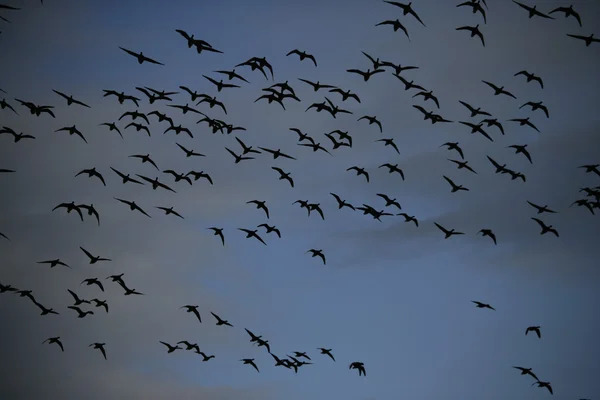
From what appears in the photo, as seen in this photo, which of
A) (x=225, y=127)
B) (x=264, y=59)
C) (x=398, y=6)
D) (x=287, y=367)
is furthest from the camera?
(x=287, y=367)

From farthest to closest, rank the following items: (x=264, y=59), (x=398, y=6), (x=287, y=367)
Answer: (x=287, y=367) < (x=264, y=59) < (x=398, y=6)

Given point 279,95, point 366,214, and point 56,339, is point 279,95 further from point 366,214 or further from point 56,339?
point 56,339

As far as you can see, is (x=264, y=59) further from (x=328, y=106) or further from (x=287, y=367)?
(x=287, y=367)

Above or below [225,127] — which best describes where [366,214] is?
below

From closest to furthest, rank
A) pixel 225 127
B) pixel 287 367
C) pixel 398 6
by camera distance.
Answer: pixel 398 6, pixel 225 127, pixel 287 367

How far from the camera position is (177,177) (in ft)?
226

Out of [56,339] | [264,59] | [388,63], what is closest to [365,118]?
[388,63]

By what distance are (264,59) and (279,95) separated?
186 inches

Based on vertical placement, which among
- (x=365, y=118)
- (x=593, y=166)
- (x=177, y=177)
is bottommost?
(x=593, y=166)

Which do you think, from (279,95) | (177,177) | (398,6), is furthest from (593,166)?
(177,177)

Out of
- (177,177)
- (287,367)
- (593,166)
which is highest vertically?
(177,177)

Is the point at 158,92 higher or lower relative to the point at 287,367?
higher

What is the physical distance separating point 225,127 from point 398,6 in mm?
21154

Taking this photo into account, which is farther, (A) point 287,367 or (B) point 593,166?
(A) point 287,367
